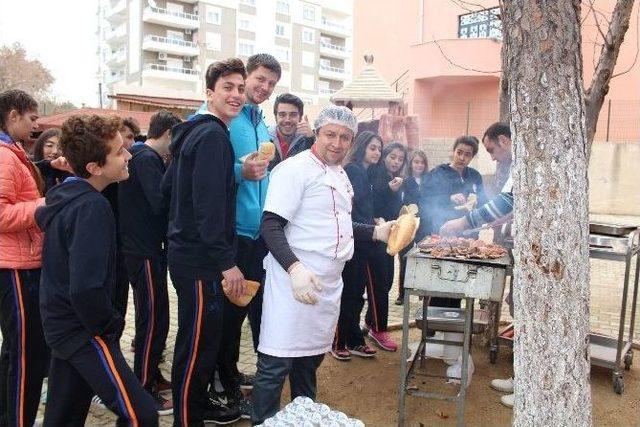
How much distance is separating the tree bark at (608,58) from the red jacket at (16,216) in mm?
4731

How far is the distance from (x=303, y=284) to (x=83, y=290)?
1.00 m

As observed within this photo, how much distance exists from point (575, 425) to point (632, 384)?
8.05 ft

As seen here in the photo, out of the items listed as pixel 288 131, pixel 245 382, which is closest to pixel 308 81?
pixel 288 131

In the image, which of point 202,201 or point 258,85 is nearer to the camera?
point 202,201

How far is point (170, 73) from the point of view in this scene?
49.1m

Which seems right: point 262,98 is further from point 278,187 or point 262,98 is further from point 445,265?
point 445,265

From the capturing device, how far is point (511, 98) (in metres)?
2.38

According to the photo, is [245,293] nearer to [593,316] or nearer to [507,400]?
[507,400]

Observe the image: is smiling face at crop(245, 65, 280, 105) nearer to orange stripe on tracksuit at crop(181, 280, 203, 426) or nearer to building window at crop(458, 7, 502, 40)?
orange stripe on tracksuit at crop(181, 280, 203, 426)

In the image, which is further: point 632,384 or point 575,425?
point 632,384

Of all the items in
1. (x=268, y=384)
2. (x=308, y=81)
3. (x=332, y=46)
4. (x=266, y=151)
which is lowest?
(x=268, y=384)

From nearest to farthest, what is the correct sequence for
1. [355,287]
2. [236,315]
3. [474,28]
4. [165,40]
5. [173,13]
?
[236,315], [355,287], [474,28], [165,40], [173,13]

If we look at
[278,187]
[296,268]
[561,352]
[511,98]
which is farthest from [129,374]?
[511,98]

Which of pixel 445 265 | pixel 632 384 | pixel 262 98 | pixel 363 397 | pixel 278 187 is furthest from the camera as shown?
pixel 632 384
